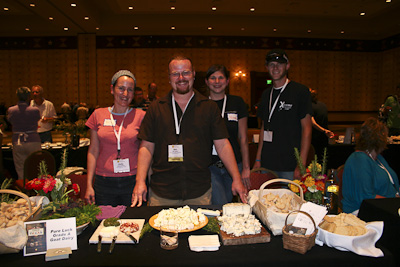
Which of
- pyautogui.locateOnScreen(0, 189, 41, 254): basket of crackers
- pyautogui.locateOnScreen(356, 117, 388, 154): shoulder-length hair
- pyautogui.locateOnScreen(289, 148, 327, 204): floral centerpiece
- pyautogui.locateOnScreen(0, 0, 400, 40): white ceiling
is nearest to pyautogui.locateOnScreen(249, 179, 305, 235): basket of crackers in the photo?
pyautogui.locateOnScreen(289, 148, 327, 204): floral centerpiece

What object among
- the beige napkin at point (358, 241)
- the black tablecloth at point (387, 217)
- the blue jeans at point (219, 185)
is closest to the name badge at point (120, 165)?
the blue jeans at point (219, 185)

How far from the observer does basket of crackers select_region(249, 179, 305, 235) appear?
157 centimetres

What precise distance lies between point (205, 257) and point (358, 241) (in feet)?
2.32

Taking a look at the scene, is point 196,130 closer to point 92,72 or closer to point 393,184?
point 393,184

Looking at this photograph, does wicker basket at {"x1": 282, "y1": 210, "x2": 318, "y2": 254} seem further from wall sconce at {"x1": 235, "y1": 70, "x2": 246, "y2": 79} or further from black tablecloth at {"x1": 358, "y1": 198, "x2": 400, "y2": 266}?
wall sconce at {"x1": 235, "y1": 70, "x2": 246, "y2": 79}

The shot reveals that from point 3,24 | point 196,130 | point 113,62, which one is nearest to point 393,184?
point 196,130

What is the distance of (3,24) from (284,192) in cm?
1477

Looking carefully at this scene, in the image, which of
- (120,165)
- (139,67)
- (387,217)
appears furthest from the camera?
(139,67)

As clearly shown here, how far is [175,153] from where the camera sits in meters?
2.08

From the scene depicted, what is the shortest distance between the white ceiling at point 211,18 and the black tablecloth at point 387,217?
964cm

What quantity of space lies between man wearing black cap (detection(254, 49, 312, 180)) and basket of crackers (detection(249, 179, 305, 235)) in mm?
796

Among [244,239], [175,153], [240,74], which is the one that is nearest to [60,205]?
[175,153]

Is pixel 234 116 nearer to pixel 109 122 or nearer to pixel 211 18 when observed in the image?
pixel 109 122

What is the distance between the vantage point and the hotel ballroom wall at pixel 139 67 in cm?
1405
